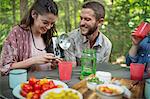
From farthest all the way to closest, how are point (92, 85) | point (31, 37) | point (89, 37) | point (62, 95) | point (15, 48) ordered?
point (89, 37) → point (31, 37) → point (15, 48) → point (92, 85) → point (62, 95)

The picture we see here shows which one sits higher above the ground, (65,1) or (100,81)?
(65,1)

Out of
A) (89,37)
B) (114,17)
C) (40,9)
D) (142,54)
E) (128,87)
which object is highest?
(114,17)

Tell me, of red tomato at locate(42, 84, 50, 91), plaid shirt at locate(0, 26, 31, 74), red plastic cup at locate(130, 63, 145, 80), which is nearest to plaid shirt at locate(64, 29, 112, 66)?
plaid shirt at locate(0, 26, 31, 74)

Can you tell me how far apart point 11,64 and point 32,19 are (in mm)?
437

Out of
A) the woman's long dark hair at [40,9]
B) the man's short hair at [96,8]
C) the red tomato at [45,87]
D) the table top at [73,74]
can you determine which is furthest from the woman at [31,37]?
the red tomato at [45,87]

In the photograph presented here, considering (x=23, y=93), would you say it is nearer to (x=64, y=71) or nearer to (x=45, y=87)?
(x=45, y=87)

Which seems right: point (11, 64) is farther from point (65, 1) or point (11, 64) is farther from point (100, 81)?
point (65, 1)

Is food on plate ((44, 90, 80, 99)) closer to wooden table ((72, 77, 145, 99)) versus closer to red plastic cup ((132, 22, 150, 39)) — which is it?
wooden table ((72, 77, 145, 99))

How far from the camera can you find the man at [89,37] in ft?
6.93

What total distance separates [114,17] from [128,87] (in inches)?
130

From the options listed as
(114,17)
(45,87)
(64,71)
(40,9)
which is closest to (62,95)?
(45,87)

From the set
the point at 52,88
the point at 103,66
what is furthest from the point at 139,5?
the point at 52,88

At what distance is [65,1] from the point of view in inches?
198

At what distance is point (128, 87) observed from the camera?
1.47 m
